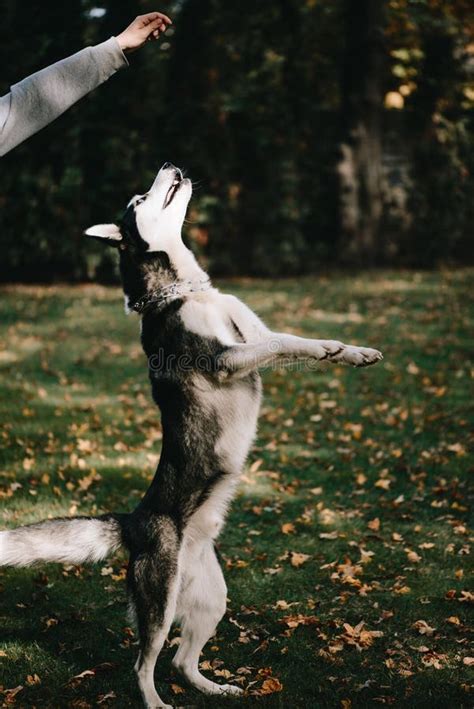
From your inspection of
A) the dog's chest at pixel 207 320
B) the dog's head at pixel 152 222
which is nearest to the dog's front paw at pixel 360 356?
the dog's chest at pixel 207 320

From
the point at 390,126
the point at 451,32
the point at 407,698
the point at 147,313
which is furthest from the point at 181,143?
the point at 407,698

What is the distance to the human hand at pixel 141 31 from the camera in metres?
3.31

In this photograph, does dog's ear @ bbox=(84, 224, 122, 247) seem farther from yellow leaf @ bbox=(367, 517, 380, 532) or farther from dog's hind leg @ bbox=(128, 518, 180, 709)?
yellow leaf @ bbox=(367, 517, 380, 532)

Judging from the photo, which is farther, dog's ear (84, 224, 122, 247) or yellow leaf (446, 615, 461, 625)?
yellow leaf (446, 615, 461, 625)

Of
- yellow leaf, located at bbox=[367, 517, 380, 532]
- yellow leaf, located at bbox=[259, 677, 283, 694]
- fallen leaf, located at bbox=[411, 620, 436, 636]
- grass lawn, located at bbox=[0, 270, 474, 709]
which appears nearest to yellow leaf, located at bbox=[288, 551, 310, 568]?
grass lawn, located at bbox=[0, 270, 474, 709]

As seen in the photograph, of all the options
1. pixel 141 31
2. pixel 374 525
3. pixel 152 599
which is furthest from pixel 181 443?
pixel 374 525

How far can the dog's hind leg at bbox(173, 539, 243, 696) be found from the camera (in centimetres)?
360

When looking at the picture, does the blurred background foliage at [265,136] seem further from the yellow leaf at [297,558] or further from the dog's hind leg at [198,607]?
the dog's hind leg at [198,607]

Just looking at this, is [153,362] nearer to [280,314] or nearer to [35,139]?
[280,314]

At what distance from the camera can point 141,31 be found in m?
3.39

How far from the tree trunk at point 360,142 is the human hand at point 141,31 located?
1435cm

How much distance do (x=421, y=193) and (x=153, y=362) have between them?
16089 millimetres

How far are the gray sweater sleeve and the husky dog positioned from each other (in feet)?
2.89

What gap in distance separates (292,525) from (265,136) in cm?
1360
